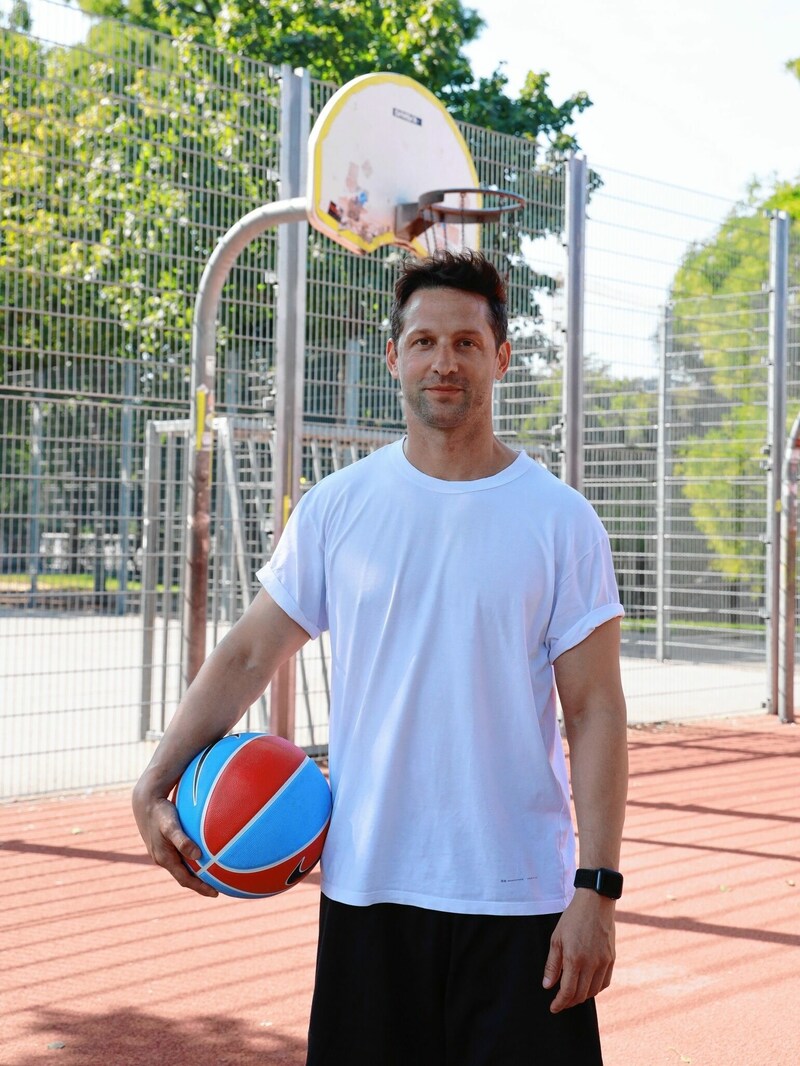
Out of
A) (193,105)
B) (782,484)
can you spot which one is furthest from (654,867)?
(782,484)

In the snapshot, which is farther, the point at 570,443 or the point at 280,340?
the point at 570,443

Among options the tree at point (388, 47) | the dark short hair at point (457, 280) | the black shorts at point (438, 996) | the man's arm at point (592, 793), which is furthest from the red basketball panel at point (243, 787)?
the tree at point (388, 47)

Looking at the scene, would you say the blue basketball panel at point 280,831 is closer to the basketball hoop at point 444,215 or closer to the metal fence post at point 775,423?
the basketball hoop at point 444,215

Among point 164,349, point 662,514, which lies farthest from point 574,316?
point 164,349

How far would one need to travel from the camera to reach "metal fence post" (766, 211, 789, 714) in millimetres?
11031

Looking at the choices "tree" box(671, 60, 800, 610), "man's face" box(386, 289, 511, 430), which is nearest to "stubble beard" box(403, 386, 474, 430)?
"man's face" box(386, 289, 511, 430)

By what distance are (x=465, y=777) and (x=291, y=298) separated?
6256mm

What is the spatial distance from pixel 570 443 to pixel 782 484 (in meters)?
2.28

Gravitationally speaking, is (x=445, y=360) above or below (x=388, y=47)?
below

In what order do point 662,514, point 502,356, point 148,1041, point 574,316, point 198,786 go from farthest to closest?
point 662,514 → point 574,316 → point 148,1041 → point 502,356 → point 198,786

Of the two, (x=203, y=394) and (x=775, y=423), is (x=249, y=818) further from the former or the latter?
(x=775, y=423)

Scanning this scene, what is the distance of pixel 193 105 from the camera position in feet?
25.5

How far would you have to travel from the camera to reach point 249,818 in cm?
240

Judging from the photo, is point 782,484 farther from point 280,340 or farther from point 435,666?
point 435,666
